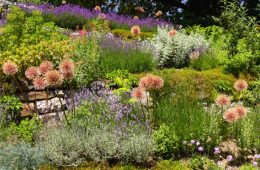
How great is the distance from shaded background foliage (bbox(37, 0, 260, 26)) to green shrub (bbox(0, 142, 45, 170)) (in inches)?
490

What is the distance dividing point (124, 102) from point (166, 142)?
4.31 feet

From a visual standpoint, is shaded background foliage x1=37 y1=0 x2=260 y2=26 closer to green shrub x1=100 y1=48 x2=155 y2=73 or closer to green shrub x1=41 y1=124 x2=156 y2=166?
green shrub x1=100 y1=48 x2=155 y2=73

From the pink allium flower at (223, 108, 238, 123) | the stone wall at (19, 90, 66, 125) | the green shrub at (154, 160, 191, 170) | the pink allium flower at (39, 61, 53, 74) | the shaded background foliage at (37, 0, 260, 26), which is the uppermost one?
the shaded background foliage at (37, 0, 260, 26)

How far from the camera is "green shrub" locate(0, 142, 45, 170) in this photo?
586 cm

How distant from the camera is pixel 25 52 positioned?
27.2 ft

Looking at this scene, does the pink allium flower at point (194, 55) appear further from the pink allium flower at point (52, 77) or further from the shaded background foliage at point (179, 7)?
the shaded background foliage at point (179, 7)

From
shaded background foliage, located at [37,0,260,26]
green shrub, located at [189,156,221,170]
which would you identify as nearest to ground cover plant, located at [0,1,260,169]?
green shrub, located at [189,156,221,170]

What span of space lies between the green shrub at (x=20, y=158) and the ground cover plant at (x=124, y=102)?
1 centimetres

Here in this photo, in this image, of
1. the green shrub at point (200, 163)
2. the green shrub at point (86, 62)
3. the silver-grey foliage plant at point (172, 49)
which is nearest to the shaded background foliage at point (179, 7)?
the silver-grey foliage plant at point (172, 49)

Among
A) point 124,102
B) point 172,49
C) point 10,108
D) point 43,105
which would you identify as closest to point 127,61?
point 172,49

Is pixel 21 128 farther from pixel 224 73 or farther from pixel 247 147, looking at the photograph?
pixel 224 73

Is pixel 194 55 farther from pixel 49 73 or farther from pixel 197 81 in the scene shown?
pixel 49 73

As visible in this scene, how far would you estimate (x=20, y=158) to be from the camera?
5883 mm

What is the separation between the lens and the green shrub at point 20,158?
5.86 metres
